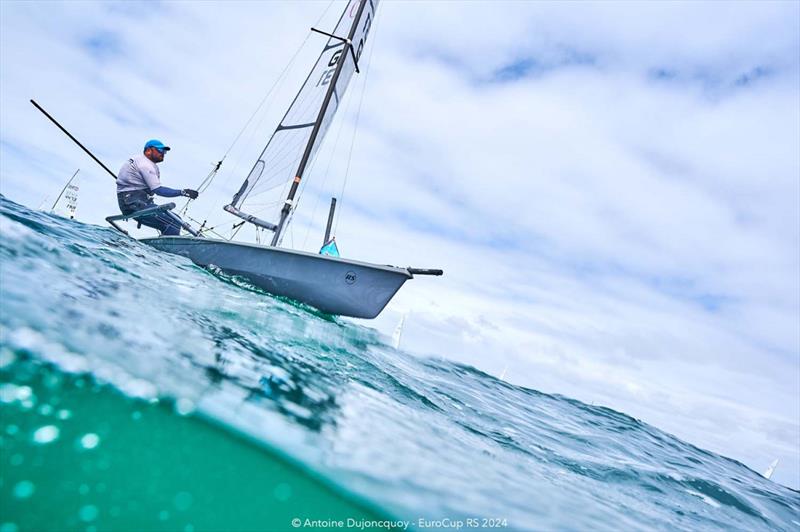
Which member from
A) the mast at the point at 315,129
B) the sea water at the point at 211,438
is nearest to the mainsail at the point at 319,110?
the mast at the point at 315,129

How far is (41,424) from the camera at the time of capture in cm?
220

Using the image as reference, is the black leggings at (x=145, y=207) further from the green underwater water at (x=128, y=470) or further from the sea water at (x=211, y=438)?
the green underwater water at (x=128, y=470)

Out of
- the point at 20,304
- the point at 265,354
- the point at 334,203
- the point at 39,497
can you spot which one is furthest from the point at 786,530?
the point at 334,203

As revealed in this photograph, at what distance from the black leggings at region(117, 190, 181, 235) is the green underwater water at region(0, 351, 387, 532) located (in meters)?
8.84

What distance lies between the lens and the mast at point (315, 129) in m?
11.1

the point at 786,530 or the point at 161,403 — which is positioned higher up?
the point at 786,530

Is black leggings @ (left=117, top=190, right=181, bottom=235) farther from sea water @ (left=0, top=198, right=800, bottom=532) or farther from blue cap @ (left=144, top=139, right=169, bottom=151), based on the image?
sea water @ (left=0, top=198, right=800, bottom=532)

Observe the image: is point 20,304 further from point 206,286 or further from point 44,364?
point 206,286

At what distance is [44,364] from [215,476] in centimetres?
138

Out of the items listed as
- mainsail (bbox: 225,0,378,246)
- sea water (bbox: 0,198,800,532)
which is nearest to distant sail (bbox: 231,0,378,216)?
mainsail (bbox: 225,0,378,246)

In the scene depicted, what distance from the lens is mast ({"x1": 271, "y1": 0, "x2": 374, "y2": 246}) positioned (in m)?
11.1

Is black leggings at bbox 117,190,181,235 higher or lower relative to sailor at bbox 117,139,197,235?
lower

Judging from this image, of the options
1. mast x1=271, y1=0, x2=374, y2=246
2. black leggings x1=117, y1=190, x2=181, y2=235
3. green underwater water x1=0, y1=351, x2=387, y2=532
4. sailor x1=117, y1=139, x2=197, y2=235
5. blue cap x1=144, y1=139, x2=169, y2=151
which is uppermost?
mast x1=271, y1=0, x2=374, y2=246

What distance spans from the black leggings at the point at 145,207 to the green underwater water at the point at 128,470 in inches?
348
